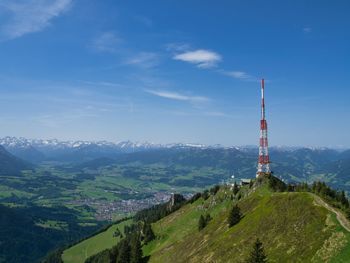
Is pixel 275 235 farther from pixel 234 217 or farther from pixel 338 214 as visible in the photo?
pixel 234 217

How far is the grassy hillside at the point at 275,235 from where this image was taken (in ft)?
231

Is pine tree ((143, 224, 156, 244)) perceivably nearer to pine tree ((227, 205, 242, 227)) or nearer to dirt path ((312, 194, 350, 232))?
pine tree ((227, 205, 242, 227))

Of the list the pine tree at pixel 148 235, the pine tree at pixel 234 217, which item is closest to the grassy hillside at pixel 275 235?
the pine tree at pixel 234 217

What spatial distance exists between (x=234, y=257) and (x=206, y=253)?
54.3 ft

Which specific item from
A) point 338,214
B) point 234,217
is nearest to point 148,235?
point 234,217

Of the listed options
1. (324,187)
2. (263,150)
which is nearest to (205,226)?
(263,150)

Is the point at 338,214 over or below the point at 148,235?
over

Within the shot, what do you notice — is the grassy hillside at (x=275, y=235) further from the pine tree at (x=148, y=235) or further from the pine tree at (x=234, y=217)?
the pine tree at (x=148, y=235)

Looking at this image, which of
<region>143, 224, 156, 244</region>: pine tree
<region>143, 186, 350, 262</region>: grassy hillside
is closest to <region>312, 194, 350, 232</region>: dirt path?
<region>143, 186, 350, 262</region>: grassy hillside

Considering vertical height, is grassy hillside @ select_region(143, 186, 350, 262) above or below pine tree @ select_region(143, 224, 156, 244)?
above

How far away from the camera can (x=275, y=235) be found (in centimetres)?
8544

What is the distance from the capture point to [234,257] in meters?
87.2

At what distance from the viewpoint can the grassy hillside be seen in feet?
231

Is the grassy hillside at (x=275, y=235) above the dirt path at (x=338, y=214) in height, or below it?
below
